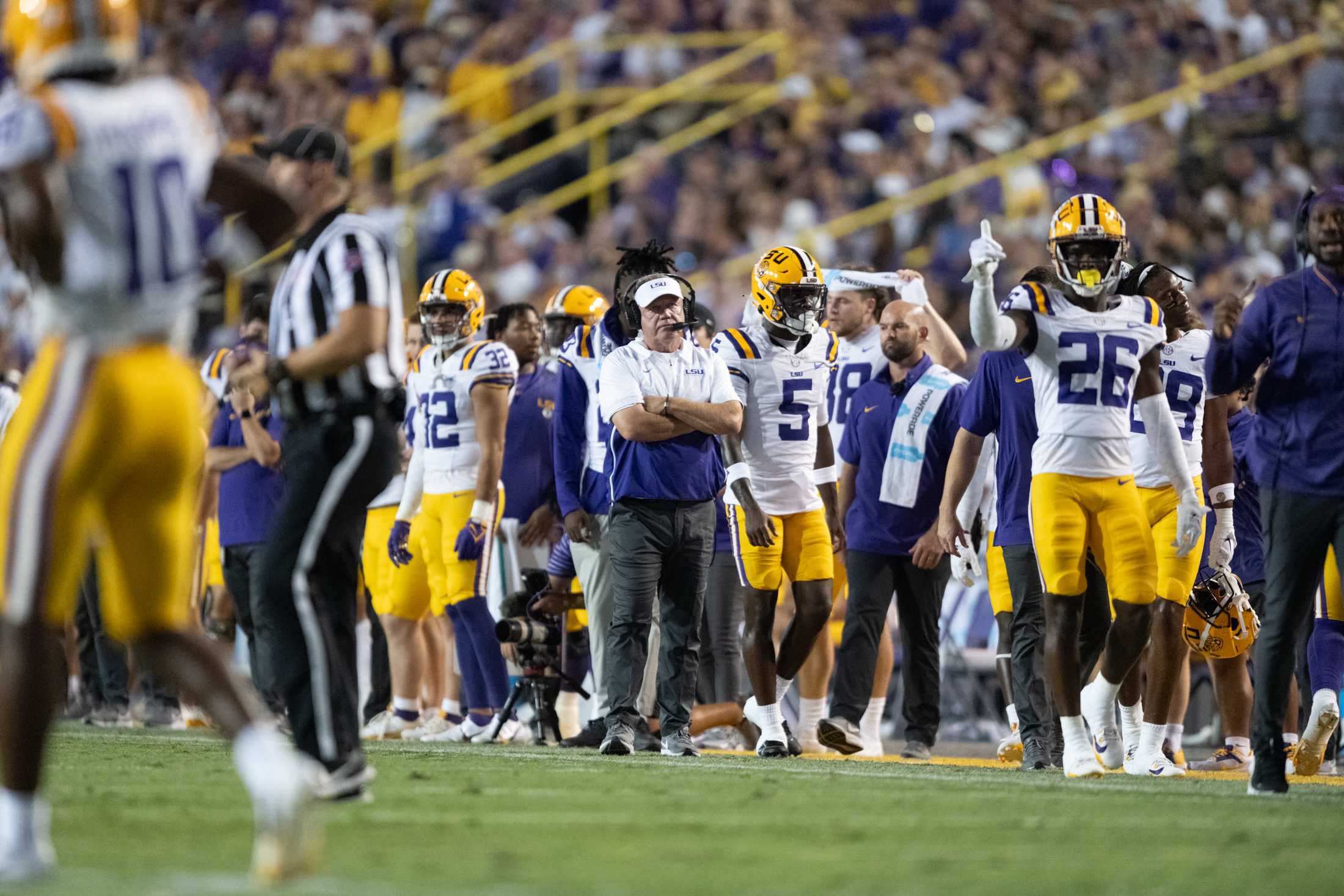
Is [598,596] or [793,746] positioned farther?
→ [598,596]

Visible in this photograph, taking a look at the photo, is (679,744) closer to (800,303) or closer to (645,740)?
(645,740)

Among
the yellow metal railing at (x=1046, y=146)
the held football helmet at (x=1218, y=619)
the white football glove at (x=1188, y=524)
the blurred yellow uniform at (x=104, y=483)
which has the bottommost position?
the held football helmet at (x=1218, y=619)

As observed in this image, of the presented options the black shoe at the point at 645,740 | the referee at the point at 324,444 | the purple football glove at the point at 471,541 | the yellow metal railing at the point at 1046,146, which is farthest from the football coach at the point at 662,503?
the yellow metal railing at the point at 1046,146

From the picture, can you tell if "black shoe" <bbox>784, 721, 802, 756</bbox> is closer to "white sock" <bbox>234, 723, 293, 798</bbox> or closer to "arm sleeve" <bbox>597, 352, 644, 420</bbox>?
"arm sleeve" <bbox>597, 352, 644, 420</bbox>

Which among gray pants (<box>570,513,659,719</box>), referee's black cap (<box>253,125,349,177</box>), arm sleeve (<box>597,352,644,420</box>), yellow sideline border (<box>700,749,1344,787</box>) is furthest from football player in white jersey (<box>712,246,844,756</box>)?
referee's black cap (<box>253,125,349,177</box>)

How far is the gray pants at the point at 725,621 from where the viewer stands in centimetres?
1103

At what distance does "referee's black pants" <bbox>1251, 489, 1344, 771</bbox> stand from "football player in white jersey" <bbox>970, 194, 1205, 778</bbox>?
100cm

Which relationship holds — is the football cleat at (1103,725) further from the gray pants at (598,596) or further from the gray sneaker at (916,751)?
the gray pants at (598,596)

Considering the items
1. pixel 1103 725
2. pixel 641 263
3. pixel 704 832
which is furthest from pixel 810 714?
pixel 704 832

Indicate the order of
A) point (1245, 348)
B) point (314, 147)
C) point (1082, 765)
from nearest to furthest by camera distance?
1. point (314, 147)
2. point (1245, 348)
3. point (1082, 765)

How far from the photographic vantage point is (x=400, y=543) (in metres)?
11.0

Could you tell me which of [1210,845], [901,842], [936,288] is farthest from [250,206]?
[936,288]

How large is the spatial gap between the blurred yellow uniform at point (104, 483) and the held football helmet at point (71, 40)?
684 mm

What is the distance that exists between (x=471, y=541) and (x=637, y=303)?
6.33ft
